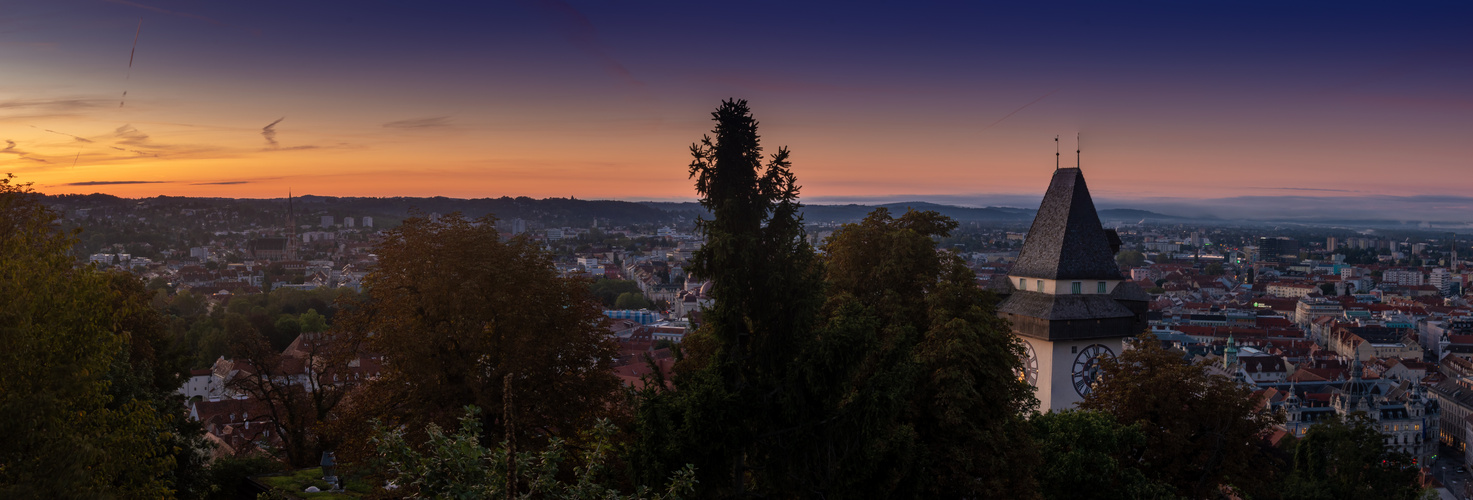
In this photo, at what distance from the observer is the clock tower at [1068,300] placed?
19906 millimetres

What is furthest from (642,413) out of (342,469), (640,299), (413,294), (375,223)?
(375,223)

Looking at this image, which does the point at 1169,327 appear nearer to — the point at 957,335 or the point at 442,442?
the point at 957,335

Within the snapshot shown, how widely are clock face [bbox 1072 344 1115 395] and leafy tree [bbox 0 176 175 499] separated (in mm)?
16892

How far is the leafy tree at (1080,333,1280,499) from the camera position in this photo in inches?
615

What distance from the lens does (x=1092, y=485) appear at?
15039mm

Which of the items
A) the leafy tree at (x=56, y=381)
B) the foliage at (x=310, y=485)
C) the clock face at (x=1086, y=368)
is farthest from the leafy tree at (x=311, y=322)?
the leafy tree at (x=56, y=381)

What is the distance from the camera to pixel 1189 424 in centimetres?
1596

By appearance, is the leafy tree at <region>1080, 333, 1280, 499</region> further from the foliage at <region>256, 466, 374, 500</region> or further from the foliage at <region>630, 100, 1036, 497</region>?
the foliage at <region>256, 466, 374, 500</region>

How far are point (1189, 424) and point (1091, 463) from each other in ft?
8.11

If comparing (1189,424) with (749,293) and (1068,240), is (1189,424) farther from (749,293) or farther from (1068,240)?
(749,293)

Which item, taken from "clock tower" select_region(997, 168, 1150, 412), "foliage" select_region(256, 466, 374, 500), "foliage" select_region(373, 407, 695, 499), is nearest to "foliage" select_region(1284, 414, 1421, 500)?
"clock tower" select_region(997, 168, 1150, 412)

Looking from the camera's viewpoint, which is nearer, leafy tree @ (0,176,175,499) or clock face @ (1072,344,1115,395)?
leafy tree @ (0,176,175,499)

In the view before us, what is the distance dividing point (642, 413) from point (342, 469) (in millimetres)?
8027

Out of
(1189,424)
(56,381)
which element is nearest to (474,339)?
(56,381)
